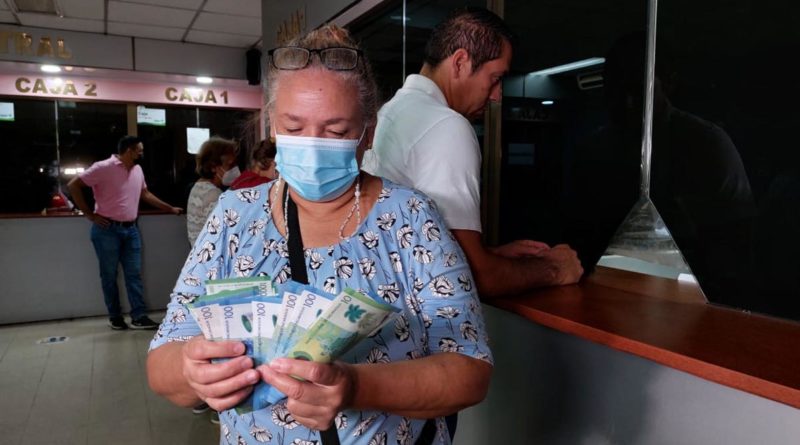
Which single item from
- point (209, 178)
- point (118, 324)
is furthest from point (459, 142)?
point (118, 324)

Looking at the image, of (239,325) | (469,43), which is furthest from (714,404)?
(469,43)

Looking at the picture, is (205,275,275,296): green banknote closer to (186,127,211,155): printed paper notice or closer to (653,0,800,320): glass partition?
(653,0,800,320): glass partition

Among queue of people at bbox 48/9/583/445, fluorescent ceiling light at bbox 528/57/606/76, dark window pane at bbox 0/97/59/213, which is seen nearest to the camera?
queue of people at bbox 48/9/583/445

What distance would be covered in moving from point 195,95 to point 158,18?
1758 mm

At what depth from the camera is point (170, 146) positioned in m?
7.65

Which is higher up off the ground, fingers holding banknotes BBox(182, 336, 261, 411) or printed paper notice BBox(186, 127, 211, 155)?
printed paper notice BBox(186, 127, 211, 155)

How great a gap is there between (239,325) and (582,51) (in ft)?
6.46

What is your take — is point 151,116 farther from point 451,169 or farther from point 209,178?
point 451,169

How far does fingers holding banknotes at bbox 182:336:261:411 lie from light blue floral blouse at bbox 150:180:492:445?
0.67 ft

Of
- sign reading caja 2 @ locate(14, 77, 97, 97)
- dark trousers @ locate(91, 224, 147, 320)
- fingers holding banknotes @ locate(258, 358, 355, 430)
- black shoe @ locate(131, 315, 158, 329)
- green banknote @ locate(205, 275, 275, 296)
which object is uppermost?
sign reading caja 2 @ locate(14, 77, 97, 97)

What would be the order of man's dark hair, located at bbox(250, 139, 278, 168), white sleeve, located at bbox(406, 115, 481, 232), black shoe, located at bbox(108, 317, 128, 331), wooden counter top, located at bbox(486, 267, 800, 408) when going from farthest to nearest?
black shoe, located at bbox(108, 317, 128, 331), man's dark hair, located at bbox(250, 139, 278, 168), white sleeve, located at bbox(406, 115, 481, 232), wooden counter top, located at bbox(486, 267, 800, 408)

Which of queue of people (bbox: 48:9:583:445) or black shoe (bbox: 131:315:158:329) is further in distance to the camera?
black shoe (bbox: 131:315:158:329)

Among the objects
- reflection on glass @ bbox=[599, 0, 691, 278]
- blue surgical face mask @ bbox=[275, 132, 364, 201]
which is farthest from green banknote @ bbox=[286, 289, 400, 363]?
reflection on glass @ bbox=[599, 0, 691, 278]

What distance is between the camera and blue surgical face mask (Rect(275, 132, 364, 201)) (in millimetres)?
1103
